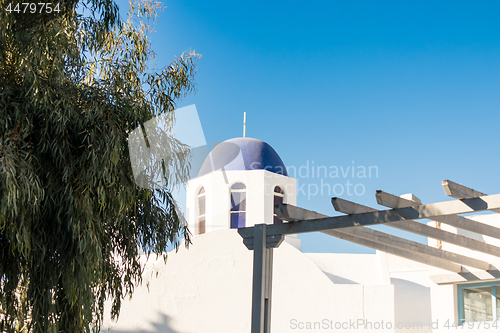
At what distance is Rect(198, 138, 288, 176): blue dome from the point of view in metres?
14.6

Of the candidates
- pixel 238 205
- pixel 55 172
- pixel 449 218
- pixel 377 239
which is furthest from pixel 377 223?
pixel 238 205

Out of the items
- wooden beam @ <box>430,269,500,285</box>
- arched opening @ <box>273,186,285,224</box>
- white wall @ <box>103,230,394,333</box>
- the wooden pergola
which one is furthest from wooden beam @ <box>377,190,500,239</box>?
arched opening @ <box>273,186,285,224</box>

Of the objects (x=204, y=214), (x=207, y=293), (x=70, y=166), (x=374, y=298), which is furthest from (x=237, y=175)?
(x=70, y=166)

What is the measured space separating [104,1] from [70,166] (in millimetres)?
2615

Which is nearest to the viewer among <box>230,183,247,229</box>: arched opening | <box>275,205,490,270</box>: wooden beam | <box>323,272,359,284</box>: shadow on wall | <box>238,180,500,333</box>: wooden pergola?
<box>238,180,500,333</box>: wooden pergola

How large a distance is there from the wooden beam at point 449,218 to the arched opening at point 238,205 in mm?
7985

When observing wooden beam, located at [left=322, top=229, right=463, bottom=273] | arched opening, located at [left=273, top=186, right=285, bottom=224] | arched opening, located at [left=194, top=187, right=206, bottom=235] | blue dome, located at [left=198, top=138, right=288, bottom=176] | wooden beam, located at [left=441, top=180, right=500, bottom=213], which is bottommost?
wooden beam, located at [left=322, top=229, right=463, bottom=273]

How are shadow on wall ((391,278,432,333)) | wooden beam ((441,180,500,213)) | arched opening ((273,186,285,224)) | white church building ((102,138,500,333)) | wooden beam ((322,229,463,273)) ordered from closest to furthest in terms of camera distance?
1. wooden beam ((441,180,500,213))
2. wooden beam ((322,229,463,273))
3. white church building ((102,138,500,333))
4. shadow on wall ((391,278,432,333))
5. arched opening ((273,186,285,224))

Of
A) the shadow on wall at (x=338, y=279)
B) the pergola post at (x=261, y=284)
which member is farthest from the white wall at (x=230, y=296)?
the pergola post at (x=261, y=284)

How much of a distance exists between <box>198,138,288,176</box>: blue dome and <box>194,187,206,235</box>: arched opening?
0.63 metres

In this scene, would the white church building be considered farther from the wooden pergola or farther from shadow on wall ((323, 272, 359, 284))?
the wooden pergola

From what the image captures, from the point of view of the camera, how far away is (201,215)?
1432cm

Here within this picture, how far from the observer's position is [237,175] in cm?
1412

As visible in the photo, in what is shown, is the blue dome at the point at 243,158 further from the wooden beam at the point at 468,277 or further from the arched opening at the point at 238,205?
the wooden beam at the point at 468,277
